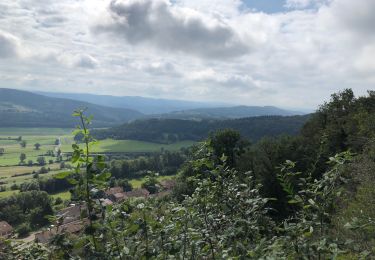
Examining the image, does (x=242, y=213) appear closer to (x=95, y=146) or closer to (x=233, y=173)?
(x=233, y=173)

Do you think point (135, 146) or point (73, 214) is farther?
point (135, 146)

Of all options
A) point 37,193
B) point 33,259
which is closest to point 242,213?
point 33,259

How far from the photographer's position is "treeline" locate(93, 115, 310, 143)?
128 metres

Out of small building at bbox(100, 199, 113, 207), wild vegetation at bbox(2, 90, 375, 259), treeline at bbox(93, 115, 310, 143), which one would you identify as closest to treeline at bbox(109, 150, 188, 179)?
treeline at bbox(93, 115, 310, 143)

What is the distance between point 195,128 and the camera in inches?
6363

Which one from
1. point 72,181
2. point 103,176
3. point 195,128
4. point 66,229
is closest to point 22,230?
point 66,229

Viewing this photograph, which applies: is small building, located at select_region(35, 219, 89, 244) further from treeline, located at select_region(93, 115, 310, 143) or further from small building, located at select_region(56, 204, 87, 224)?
treeline, located at select_region(93, 115, 310, 143)

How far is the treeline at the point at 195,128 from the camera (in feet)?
421

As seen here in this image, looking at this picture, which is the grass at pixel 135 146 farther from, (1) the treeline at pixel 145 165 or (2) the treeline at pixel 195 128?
(1) the treeline at pixel 145 165

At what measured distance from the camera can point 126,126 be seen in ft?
599

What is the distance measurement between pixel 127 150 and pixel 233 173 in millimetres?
125609

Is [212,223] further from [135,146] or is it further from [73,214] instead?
[135,146]

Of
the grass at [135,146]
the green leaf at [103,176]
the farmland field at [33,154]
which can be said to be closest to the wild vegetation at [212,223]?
the green leaf at [103,176]

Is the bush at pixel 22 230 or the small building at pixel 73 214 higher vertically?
the small building at pixel 73 214
